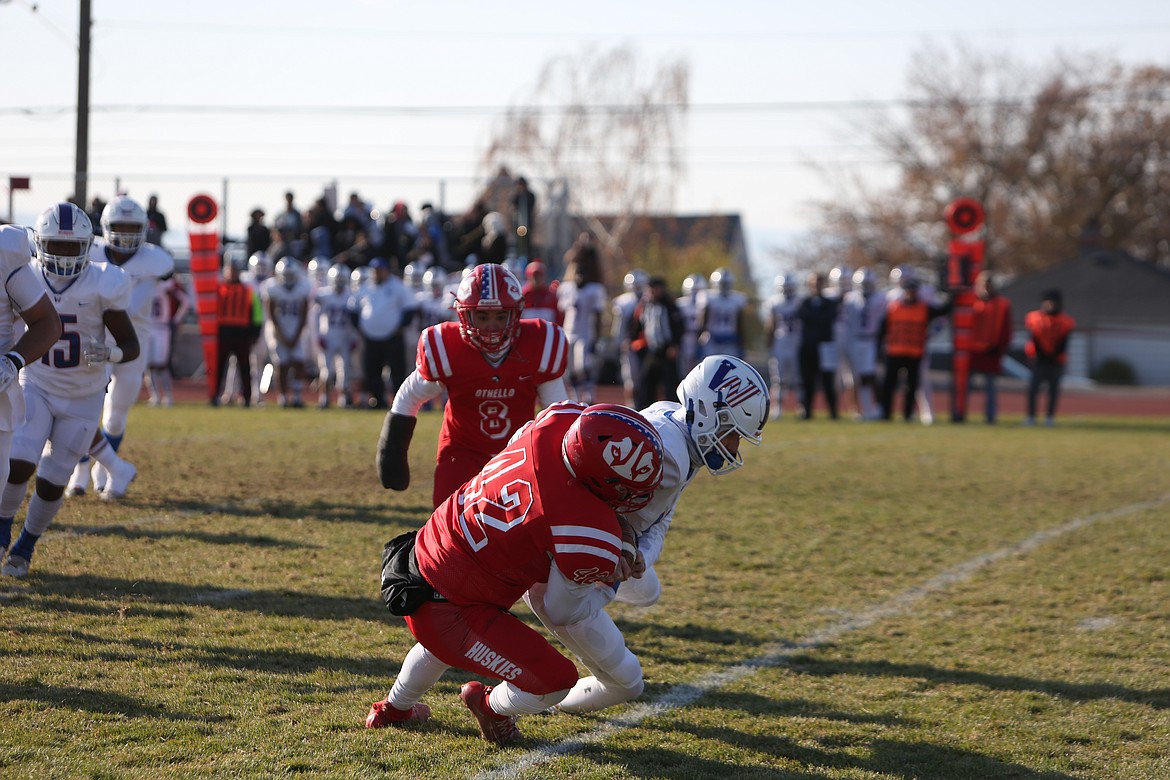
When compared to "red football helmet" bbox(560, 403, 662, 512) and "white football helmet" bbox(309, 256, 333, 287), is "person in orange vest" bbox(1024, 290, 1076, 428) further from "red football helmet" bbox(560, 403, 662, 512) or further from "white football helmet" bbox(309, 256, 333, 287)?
"red football helmet" bbox(560, 403, 662, 512)

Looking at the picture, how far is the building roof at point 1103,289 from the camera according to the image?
140ft

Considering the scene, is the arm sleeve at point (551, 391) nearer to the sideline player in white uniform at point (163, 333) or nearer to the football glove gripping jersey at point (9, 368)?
the football glove gripping jersey at point (9, 368)

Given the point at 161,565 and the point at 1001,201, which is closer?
the point at 161,565

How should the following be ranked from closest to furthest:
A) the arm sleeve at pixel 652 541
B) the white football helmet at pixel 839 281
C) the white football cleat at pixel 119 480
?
the arm sleeve at pixel 652 541
the white football cleat at pixel 119 480
the white football helmet at pixel 839 281

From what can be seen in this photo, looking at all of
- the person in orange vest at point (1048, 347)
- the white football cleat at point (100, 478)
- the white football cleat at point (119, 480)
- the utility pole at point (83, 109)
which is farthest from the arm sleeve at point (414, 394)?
the utility pole at point (83, 109)

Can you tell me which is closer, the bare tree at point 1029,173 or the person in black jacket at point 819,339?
the person in black jacket at point 819,339

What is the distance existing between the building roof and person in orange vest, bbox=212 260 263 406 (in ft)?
101

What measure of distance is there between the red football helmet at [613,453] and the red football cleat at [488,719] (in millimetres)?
888

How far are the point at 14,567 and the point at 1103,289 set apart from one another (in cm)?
4225

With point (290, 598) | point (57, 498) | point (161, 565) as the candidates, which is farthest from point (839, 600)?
point (57, 498)

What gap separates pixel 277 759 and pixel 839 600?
3.45 metres

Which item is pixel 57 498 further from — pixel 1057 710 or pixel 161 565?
pixel 1057 710

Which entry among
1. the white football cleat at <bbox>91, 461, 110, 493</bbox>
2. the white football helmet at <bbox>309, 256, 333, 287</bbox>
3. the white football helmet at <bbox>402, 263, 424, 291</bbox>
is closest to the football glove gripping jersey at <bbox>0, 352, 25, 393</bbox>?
the white football cleat at <bbox>91, 461, 110, 493</bbox>

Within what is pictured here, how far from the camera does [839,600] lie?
6.49 meters
